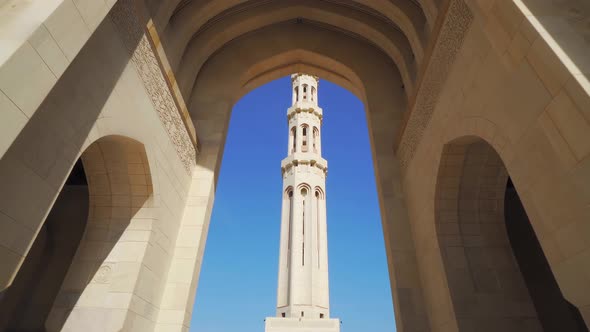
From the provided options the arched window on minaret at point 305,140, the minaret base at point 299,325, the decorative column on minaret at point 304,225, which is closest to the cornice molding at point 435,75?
the minaret base at point 299,325

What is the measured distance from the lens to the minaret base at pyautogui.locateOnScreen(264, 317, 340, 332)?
1508cm

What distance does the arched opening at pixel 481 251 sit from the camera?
4.08 metres

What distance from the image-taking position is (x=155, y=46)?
4.81 metres

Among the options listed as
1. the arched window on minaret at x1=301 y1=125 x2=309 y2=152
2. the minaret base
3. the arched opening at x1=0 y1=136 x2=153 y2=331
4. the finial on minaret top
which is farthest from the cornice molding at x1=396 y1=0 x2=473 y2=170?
the finial on minaret top

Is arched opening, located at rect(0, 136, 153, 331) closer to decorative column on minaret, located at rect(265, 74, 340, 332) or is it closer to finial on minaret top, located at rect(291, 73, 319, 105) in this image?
decorative column on minaret, located at rect(265, 74, 340, 332)

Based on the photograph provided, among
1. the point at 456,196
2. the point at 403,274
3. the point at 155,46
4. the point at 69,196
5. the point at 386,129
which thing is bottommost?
Answer: the point at 403,274

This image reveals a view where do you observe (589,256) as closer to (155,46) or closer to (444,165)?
(444,165)

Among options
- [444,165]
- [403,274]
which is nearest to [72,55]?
[444,165]

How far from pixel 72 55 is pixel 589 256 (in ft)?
13.1

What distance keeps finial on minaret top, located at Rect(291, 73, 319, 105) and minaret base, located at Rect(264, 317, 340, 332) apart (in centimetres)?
1582

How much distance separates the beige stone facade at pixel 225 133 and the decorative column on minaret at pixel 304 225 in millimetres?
11404

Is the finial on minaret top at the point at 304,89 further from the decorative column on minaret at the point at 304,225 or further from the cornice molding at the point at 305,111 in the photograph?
the cornice molding at the point at 305,111

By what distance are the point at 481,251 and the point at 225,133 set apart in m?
5.01

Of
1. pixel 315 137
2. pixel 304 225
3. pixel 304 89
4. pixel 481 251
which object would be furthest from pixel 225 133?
pixel 304 89
